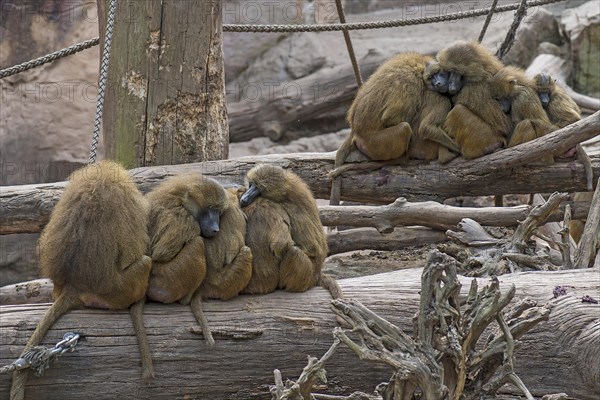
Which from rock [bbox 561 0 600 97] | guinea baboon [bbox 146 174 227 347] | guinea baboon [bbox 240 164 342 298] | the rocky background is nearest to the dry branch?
guinea baboon [bbox 240 164 342 298]

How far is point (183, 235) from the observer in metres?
4.74

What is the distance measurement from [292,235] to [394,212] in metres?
1.33

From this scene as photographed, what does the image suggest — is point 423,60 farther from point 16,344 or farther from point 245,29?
point 16,344

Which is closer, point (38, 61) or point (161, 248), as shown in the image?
point (161, 248)

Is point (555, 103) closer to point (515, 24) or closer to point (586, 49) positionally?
point (515, 24)

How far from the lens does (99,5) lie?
6.67 metres

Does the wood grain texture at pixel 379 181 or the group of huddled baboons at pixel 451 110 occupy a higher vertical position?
the group of huddled baboons at pixel 451 110

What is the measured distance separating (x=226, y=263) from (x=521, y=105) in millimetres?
3151

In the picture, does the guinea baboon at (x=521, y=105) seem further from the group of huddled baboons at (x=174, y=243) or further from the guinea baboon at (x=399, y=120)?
the group of huddled baboons at (x=174, y=243)

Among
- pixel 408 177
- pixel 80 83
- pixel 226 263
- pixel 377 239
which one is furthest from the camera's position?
pixel 80 83

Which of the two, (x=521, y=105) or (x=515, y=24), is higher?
(x=515, y=24)

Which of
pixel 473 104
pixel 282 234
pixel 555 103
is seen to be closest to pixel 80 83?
pixel 473 104

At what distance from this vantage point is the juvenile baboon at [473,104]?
680 centimetres

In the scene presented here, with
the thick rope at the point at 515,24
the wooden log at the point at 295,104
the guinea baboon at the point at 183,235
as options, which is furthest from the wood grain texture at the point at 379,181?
the wooden log at the point at 295,104
